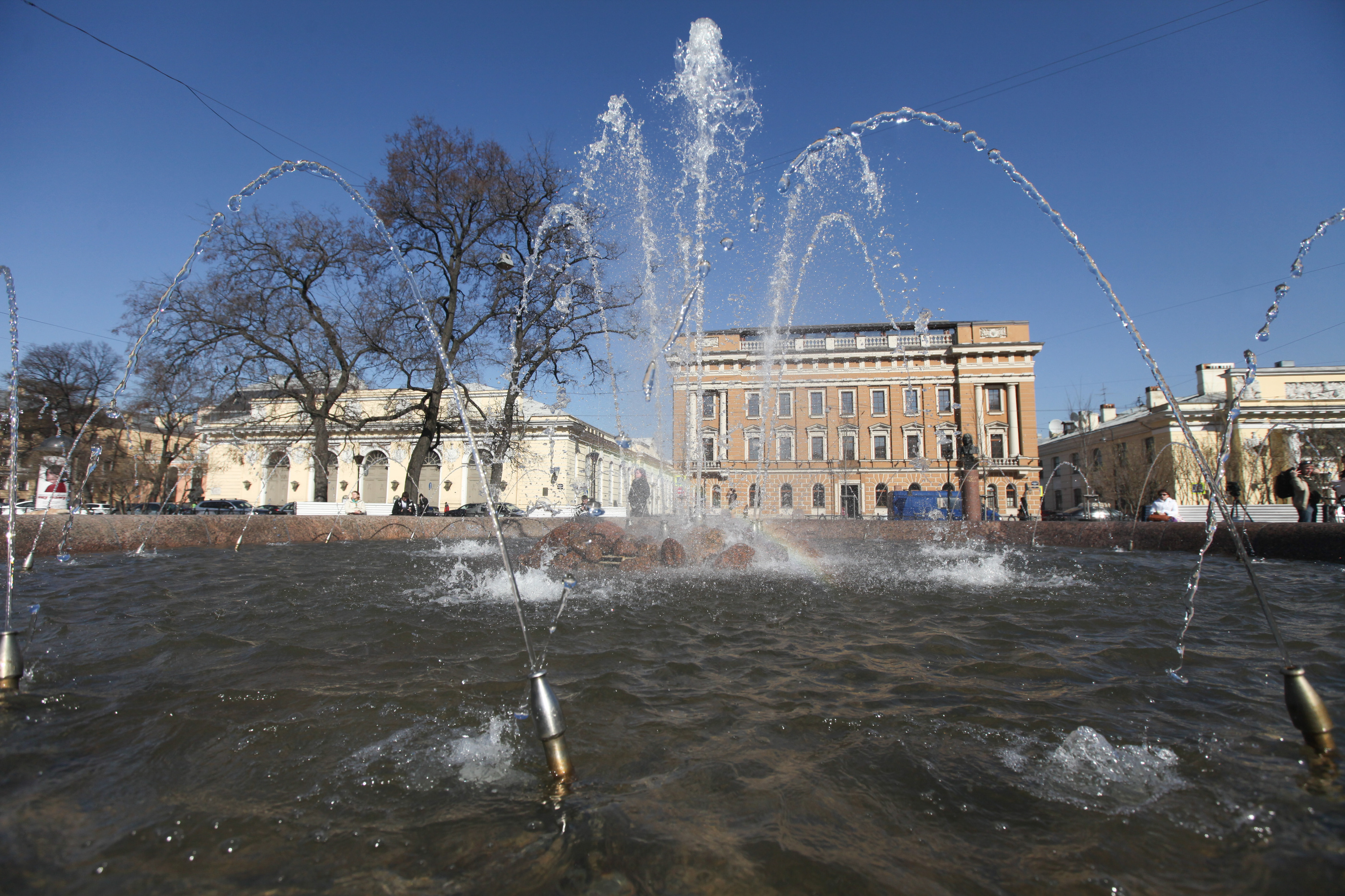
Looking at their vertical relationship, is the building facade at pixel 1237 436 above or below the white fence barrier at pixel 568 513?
above

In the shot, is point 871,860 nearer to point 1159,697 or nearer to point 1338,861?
point 1338,861

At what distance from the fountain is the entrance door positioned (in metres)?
41.9

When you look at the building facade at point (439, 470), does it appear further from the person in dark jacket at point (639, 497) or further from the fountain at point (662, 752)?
the fountain at point (662, 752)

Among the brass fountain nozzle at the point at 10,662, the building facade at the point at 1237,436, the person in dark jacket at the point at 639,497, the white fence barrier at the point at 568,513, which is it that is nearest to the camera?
the brass fountain nozzle at the point at 10,662

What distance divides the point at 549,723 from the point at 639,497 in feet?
45.8

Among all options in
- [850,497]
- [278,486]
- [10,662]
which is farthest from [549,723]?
[278,486]

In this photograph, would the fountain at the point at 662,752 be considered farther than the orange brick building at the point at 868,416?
No

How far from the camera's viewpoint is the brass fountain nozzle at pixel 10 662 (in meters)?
2.97

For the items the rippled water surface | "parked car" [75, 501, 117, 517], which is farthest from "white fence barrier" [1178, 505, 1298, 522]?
"parked car" [75, 501, 117, 517]

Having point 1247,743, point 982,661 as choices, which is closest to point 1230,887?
point 1247,743

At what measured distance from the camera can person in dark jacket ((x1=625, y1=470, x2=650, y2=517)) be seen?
624 inches

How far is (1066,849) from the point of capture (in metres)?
1.71

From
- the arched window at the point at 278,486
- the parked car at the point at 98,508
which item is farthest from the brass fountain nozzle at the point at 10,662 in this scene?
the arched window at the point at 278,486

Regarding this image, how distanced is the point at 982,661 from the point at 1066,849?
80.1 inches
